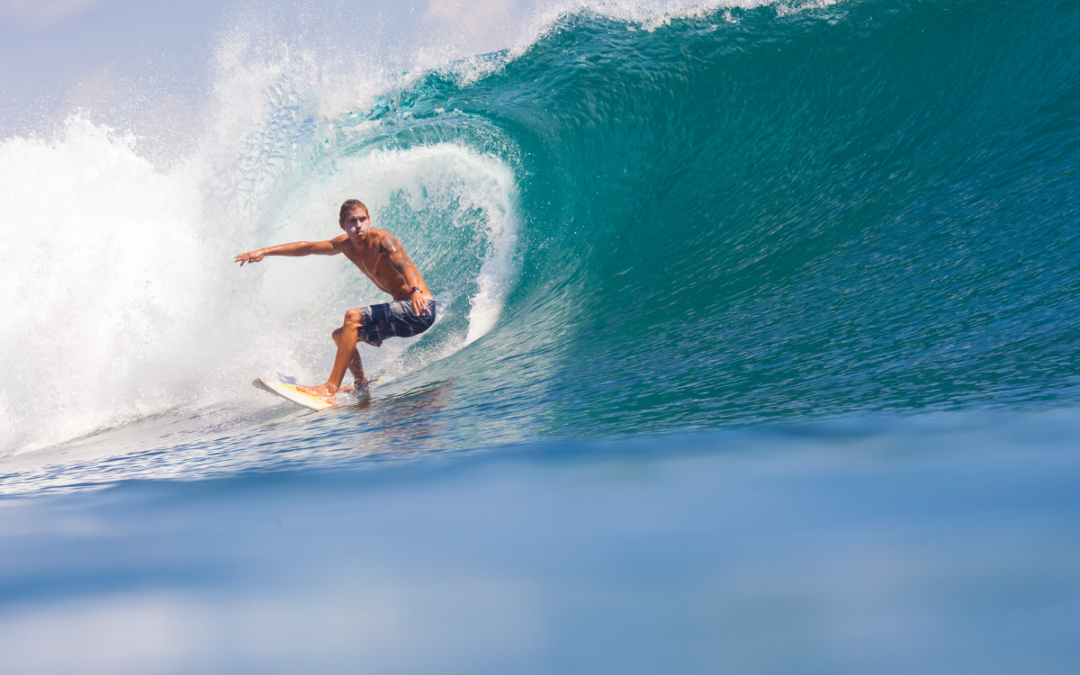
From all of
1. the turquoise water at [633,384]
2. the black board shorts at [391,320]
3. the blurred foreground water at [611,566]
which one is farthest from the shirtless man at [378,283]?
the blurred foreground water at [611,566]

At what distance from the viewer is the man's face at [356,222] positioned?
193 inches

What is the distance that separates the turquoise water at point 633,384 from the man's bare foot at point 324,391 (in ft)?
0.98

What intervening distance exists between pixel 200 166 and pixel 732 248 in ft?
17.7


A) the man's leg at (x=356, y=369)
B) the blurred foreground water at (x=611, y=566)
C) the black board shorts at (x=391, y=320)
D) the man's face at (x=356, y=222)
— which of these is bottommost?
the blurred foreground water at (x=611, y=566)

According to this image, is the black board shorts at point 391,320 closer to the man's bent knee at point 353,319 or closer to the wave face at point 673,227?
the man's bent knee at point 353,319

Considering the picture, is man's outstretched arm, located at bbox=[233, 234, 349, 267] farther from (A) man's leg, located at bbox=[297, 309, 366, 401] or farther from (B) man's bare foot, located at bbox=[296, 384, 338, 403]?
(B) man's bare foot, located at bbox=[296, 384, 338, 403]

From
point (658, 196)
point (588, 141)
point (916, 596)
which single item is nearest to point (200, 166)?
point (588, 141)

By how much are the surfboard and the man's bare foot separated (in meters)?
0.03

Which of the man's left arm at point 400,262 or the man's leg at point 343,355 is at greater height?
the man's left arm at point 400,262

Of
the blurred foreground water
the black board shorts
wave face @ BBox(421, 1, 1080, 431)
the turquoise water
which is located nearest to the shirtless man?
the black board shorts

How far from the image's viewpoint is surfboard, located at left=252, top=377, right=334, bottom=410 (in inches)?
175

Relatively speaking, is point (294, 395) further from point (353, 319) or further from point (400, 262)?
point (400, 262)

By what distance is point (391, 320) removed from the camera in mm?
4988

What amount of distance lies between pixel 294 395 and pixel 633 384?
2.15 metres
